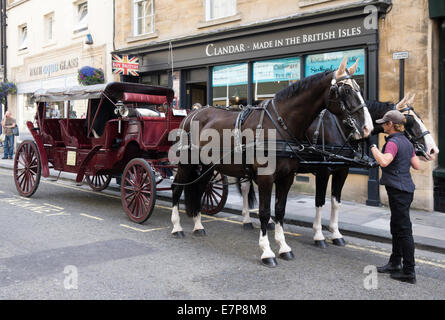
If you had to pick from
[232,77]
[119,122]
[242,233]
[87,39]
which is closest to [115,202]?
[119,122]

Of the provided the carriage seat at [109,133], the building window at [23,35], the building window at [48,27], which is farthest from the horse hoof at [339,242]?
the building window at [23,35]

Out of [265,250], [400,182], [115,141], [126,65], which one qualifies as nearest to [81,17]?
[126,65]

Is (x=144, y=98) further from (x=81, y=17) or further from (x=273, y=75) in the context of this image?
(x=81, y=17)

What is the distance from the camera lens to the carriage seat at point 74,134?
8873 millimetres

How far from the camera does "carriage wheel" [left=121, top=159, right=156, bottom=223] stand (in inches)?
270

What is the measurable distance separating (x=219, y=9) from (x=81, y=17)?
Answer: 8.28m

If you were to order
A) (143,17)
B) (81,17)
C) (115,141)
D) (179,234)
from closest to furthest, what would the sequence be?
(179,234)
(115,141)
(143,17)
(81,17)

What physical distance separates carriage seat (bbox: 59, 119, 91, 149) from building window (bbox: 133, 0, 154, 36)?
6642mm

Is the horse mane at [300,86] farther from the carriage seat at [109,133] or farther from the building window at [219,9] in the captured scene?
the building window at [219,9]

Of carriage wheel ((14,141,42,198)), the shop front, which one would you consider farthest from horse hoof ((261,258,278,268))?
carriage wheel ((14,141,42,198))

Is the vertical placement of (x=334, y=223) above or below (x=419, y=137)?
below

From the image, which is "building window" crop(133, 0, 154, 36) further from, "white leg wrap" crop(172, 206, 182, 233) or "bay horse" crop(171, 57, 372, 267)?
"bay horse" crop(171, 57, 372, 267)

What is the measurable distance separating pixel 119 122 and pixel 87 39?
10.4 meters

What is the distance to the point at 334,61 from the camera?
9852 mm
